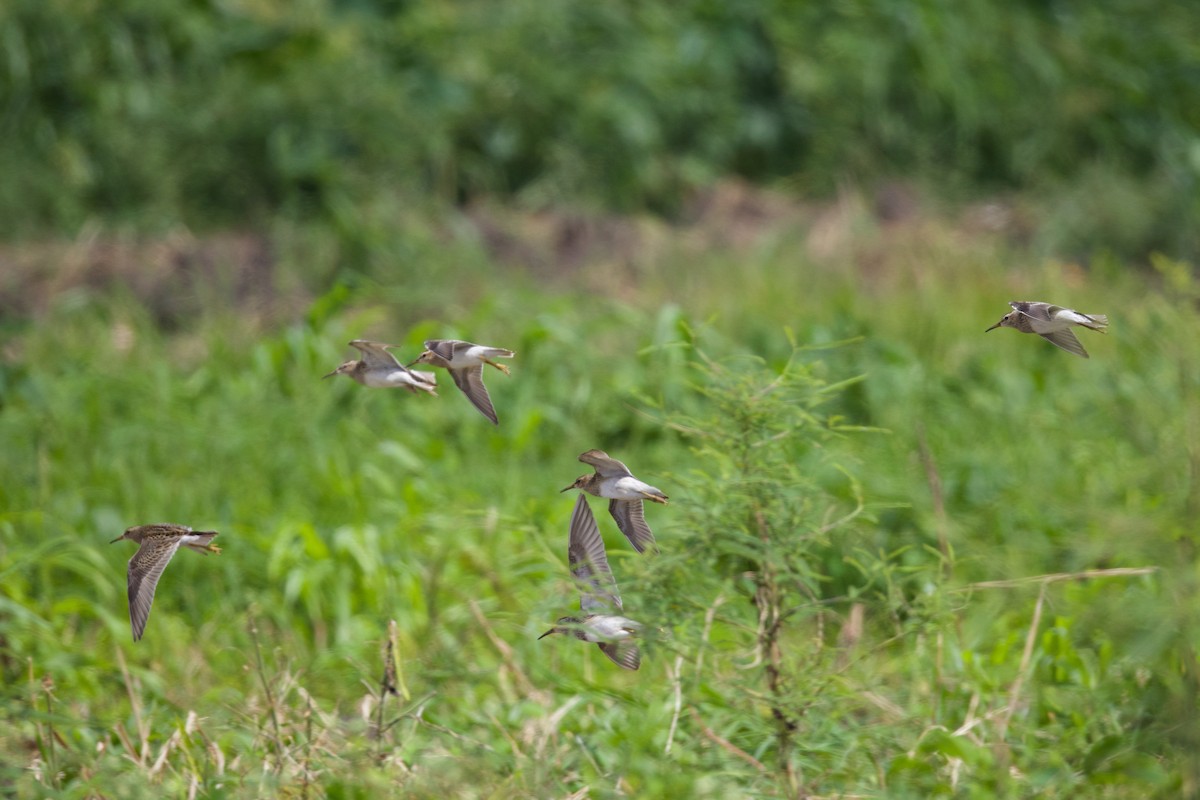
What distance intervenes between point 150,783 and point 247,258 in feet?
14.2

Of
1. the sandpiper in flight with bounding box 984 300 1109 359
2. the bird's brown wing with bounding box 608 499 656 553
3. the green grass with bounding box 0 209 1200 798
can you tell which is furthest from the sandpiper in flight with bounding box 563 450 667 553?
the sandpiper in flight with bounding box 984 300 1109 359

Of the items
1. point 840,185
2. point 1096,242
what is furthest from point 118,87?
point 1096,242

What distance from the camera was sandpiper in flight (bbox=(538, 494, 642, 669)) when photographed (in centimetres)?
161

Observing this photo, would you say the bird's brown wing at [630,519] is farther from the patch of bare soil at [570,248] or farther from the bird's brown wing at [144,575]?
the patch of bare soil at [570,248]

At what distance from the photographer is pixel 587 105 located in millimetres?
7250

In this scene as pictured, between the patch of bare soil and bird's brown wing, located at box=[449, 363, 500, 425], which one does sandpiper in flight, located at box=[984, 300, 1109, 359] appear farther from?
the patch of bare soil

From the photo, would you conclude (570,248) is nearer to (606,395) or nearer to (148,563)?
(606,395)

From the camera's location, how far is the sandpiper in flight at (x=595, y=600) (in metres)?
1.61

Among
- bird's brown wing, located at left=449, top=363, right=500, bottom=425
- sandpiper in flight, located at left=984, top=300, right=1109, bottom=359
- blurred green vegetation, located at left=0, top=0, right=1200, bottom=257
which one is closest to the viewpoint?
sandpiper in flight, located at left=984, top=300, right=1109, bottom=359

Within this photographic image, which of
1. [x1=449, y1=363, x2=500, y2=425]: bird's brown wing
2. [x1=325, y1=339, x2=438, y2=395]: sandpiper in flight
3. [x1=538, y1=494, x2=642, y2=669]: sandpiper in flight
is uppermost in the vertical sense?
[x1=325, y1=339, x2=438, y2=395]: sandpiper in flight

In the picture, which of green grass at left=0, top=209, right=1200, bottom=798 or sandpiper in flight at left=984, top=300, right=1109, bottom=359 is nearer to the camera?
sandpiper in flight at left=984, top=300, right=1109, bottom=359

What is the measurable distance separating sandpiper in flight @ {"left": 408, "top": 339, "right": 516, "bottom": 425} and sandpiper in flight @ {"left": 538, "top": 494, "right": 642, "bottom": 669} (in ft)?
0.55

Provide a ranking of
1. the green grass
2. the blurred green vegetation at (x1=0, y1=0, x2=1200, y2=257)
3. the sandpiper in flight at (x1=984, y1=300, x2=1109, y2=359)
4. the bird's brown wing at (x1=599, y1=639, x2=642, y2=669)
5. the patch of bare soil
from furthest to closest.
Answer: the blurred green vegetation at (x1=0, y1=0, x2=1200, y2=257) < the patch of bare soil < the green grass < the bird's brown wing at (x1=599, y1=639, x2=642, y2=669) < the sandpiper in flight at (x1=984, y1=300, x2=1109, y2=359)

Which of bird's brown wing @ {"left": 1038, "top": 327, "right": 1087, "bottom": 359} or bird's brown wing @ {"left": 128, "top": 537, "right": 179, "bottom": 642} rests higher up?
bird's brown wing @ {"left": 1038, "top": 327, "right": 1087, "bottom": 359}
